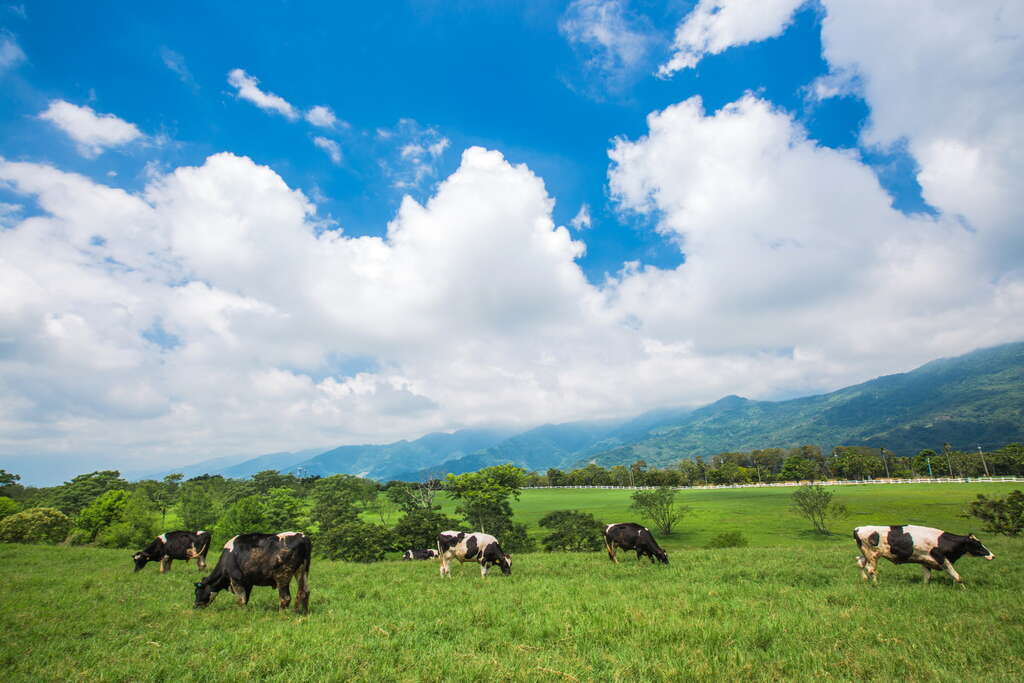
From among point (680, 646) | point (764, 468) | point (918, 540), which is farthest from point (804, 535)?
point (764, 468)

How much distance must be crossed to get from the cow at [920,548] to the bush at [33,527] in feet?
165

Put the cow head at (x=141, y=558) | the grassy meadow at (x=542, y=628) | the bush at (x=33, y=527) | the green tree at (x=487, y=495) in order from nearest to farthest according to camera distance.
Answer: the grassy meadow at (x=542, y=628) → the cow head at (x=141, y=558) → the bush at (x=33, y=527) → the green tree at (x=487, y=495)

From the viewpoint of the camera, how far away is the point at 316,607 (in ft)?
36.2

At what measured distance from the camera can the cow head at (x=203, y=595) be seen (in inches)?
424

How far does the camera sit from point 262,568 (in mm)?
10547

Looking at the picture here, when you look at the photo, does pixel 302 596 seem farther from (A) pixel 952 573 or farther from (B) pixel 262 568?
(A) pixel 952 573

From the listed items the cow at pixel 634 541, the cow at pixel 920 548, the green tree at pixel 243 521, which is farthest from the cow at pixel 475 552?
the green tree at pixel 243 521

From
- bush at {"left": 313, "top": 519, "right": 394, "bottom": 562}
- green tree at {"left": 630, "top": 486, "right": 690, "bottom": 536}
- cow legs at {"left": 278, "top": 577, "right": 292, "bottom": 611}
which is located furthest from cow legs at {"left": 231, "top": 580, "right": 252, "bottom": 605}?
green tree at {"left": 630, "top": 486, "right": 690, "bottom": 536}

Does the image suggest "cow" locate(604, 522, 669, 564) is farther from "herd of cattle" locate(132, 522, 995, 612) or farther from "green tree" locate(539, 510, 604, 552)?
"green tree" locate(539, 510, 604, 552)

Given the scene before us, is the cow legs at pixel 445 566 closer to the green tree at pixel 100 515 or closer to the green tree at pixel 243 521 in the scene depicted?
the green tree at pixel 243 521

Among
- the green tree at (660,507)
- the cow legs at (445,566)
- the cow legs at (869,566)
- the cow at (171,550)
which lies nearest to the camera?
the cow legs at (869,566)

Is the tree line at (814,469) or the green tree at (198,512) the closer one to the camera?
the green tree at (198,512)

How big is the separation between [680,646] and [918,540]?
10513 mm

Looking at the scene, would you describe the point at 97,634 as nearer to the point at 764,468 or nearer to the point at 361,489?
the point at 361,489
